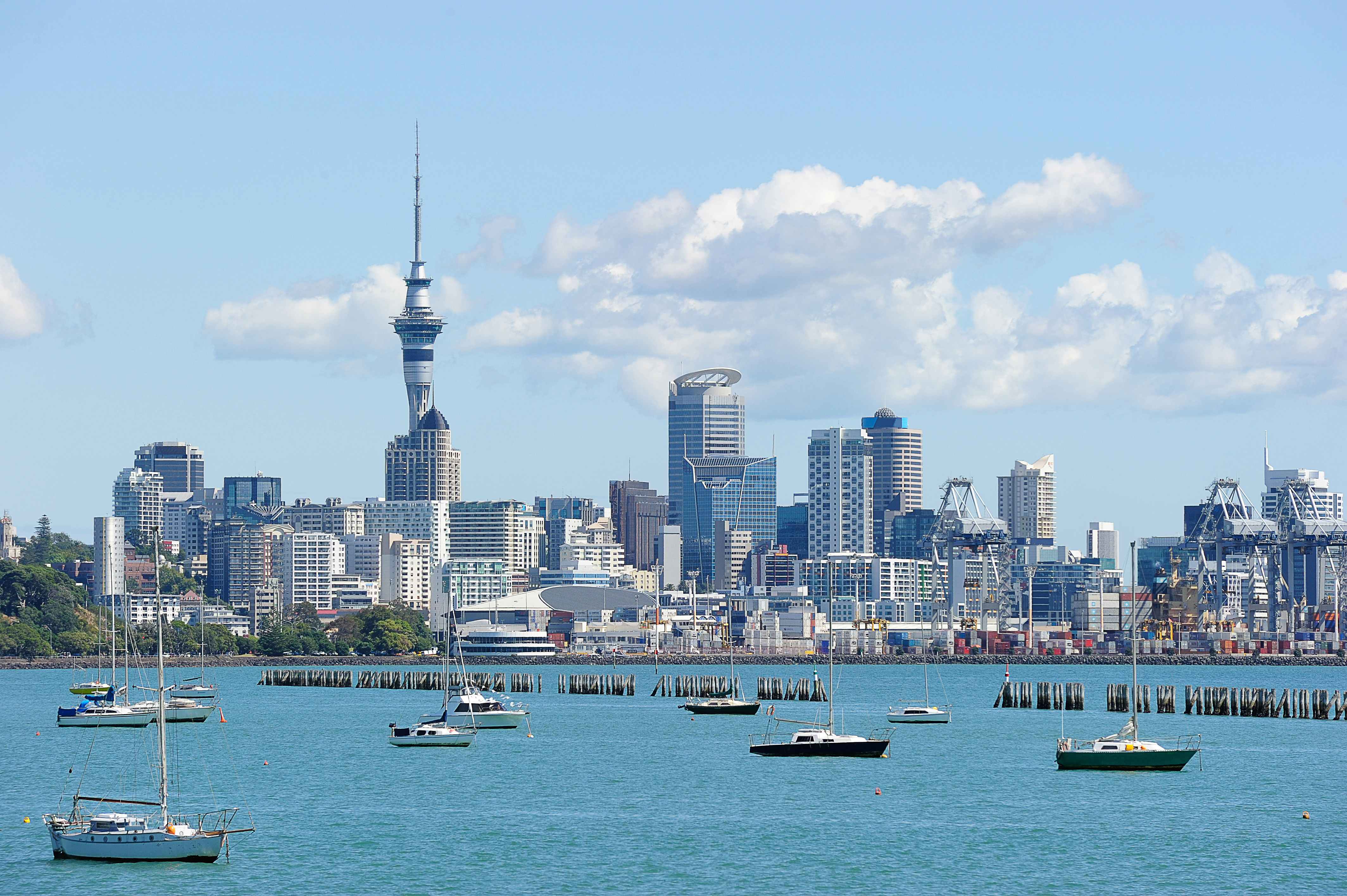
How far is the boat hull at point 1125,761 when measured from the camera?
9100 centimetres

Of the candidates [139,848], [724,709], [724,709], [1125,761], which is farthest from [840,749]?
[139,848]

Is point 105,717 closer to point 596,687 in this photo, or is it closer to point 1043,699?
point 596,687

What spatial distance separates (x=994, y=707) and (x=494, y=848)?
90.2 meters

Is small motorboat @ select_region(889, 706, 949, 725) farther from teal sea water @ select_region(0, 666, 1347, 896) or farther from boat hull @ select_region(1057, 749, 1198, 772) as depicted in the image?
boat hull @ select_region(1057, 749, 1198, 772)

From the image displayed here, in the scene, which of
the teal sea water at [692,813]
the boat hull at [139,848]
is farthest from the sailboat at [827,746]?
the boat hull at [139,848]

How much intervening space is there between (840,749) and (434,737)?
22872 millimetres

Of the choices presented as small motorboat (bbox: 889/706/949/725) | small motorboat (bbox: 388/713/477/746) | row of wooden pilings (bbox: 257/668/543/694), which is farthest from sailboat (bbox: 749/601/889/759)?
row of wooden pilings (bbox: 257/668/543/694)

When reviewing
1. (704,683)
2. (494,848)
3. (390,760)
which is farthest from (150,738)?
(704,683)

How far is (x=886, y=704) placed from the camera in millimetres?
160875

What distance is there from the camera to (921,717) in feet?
416

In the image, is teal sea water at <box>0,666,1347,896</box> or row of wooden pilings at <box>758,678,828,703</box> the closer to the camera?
teal sea water at <box>0,666,1347,896</box>

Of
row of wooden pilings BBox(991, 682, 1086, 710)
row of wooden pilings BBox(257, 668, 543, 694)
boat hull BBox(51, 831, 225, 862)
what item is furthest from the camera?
row of wooden pilings BBox(257, 668, 543, 694)

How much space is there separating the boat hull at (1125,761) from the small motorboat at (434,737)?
3224cm

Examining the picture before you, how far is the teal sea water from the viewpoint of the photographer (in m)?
62.6
